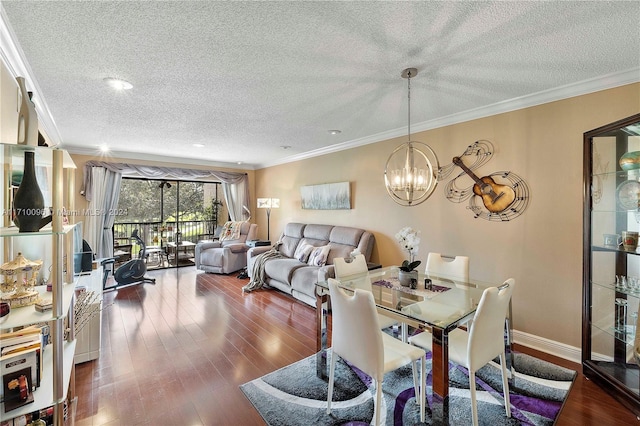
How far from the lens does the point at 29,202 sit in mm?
1234

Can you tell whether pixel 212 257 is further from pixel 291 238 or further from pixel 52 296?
pixel 52 296

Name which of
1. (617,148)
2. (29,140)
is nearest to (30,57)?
(29,140)

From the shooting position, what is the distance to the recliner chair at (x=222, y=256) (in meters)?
5.73

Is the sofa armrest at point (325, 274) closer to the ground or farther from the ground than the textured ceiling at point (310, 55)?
closer to the ground

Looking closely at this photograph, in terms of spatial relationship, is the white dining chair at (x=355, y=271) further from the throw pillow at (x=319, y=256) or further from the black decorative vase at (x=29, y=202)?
the black decorative vase at (x=29, y=202)

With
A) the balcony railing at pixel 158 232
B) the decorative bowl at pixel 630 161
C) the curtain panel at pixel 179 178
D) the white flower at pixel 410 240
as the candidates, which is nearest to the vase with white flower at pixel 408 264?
the white flower at pixel 410 240

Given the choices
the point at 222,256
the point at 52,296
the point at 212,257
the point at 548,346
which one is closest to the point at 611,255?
the point at 548,346

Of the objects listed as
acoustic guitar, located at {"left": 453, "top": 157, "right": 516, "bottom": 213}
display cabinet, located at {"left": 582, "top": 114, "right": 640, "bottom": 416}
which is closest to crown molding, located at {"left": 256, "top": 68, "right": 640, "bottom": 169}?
display cabinet, located at {"left": 582, "top": 114, "right": 640, "bottom": 416}

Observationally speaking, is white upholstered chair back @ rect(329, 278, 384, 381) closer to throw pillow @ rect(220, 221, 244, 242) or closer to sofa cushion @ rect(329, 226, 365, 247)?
sofa cushion @ rect(329, 226, 365, 247)

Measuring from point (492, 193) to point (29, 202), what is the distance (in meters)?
3.64

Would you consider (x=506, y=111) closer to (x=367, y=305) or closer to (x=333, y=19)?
(x=333, y=19)

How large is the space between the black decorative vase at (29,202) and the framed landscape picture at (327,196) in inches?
151

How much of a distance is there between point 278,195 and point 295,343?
4046mm

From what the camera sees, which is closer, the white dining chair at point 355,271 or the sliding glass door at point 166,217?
the white dining chair at point 355,271
